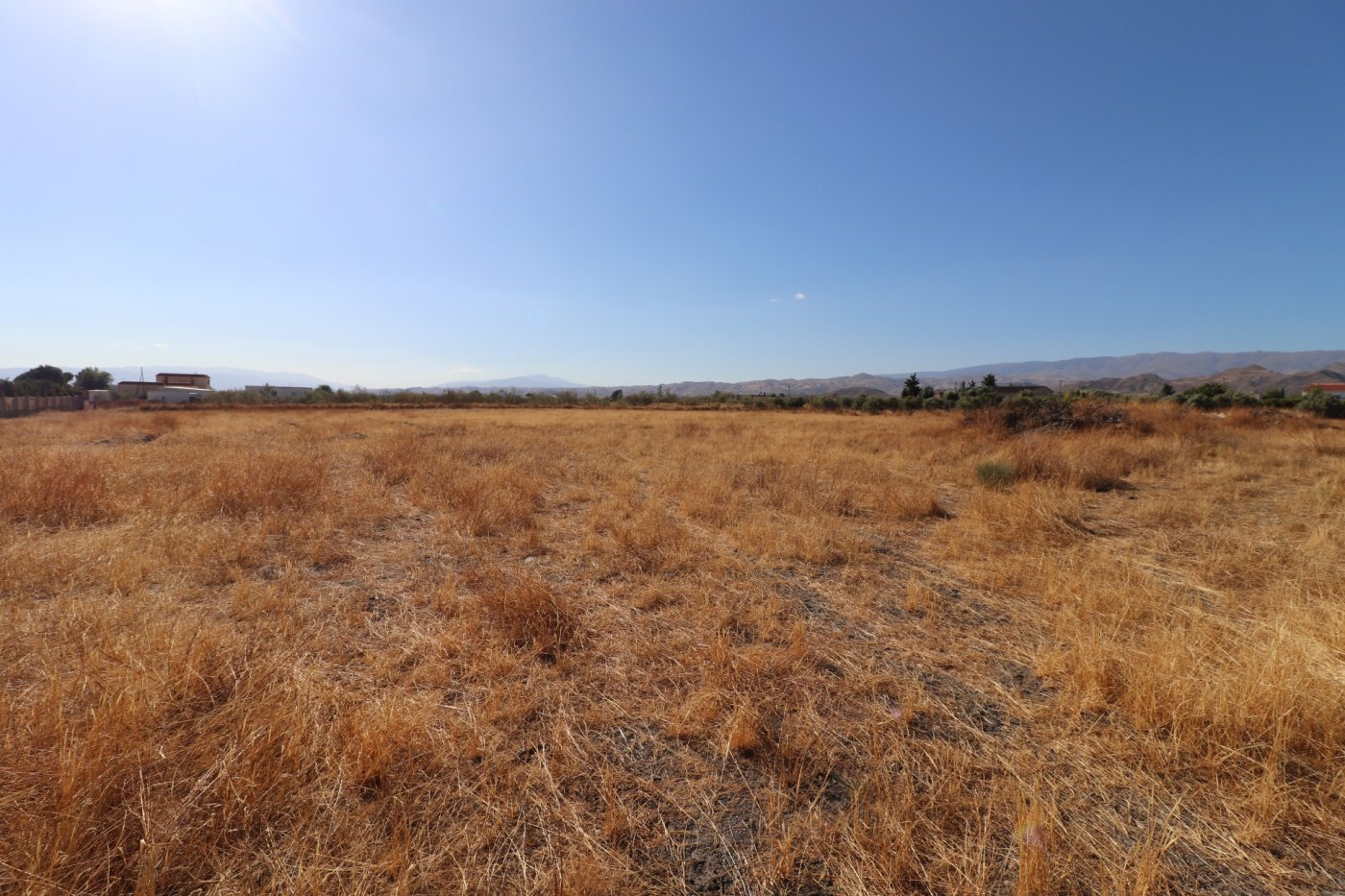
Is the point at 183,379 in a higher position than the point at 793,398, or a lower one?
→ higher

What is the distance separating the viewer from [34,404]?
26.6 meters

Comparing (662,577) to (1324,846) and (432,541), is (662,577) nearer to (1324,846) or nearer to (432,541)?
(432,541)

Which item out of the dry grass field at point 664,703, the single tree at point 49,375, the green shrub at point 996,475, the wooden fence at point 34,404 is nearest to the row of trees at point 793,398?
the single tree at point 49,375

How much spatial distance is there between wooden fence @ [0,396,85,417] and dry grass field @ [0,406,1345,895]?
105 feet

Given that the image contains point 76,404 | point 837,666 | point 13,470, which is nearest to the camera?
point 837,666

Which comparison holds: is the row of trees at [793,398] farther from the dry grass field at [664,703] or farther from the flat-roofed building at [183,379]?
the dry grass field at [664,703]

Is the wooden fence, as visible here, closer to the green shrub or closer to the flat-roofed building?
the green shrub

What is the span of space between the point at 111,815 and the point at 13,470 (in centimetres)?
943

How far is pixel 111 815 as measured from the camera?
178 centimetres

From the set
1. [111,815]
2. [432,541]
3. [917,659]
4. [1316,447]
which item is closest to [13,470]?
[432,541]

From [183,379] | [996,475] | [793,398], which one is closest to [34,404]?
[996,475]

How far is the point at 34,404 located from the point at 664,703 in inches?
1666

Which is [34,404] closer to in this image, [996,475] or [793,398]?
[996,475]

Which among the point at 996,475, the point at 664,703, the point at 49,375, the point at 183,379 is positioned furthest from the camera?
the point at 183,379
